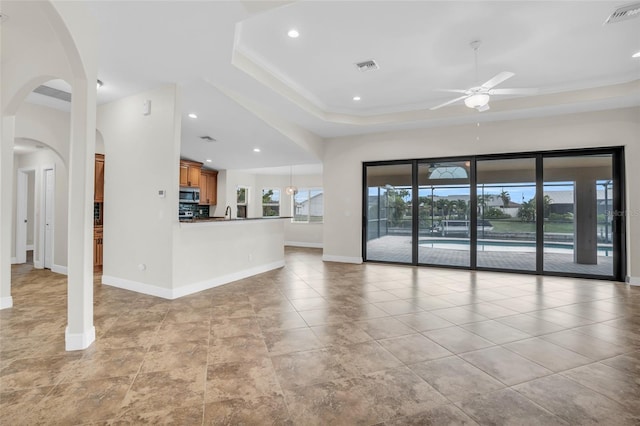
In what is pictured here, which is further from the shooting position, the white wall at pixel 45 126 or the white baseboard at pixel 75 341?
the white wall at pixel 45 126

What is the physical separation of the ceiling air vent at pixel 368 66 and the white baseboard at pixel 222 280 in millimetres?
3762

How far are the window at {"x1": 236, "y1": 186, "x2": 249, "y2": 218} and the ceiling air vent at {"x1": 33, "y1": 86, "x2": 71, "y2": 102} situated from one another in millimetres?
5777

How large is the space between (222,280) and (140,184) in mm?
1873

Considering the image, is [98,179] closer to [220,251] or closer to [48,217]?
[48,217]

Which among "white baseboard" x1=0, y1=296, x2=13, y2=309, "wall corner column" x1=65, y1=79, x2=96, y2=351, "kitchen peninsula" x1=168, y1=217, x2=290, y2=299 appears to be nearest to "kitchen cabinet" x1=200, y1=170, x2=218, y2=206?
"kitchen peninsula" x1=168, y1=217, x2=290, y2=299

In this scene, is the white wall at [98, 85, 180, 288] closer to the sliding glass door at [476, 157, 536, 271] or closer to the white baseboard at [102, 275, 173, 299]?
the white baseboard at [102, 275, 173, 299]

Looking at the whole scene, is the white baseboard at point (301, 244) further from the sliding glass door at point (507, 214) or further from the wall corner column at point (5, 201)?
the wall corner column at point (5, 201)

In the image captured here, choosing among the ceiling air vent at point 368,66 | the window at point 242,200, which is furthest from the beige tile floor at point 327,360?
the window at point 242,200

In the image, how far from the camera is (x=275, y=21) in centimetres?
312

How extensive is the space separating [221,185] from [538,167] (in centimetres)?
794

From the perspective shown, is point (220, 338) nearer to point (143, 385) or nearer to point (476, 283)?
point (143, 385)

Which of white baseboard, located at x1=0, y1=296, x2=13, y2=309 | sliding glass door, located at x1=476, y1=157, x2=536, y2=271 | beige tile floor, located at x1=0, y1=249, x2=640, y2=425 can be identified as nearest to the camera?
beige tile floor, located at x1=0, y1=249, x2=640, y2=425

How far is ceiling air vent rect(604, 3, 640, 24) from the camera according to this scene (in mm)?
2938

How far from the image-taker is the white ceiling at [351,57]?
289cm
